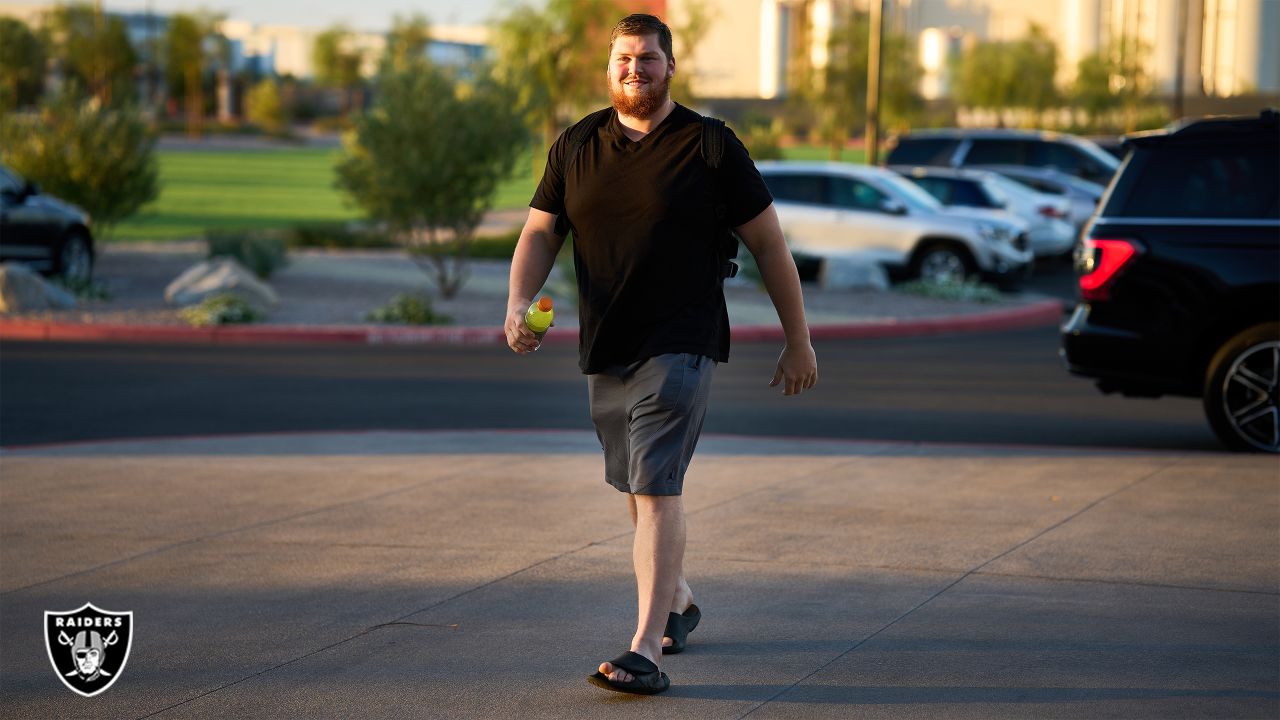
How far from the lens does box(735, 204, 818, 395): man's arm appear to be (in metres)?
4.98

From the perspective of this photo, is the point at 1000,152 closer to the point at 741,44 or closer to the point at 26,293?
the point at 26,293

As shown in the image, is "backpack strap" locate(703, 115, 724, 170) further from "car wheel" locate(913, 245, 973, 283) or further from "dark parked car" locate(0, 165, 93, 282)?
"car wheel" locate(913, 245, 973, 283)

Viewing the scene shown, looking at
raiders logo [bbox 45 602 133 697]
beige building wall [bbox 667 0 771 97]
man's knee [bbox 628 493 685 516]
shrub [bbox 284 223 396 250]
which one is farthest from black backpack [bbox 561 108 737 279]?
beige building wall [bbox 667 0 771 97]

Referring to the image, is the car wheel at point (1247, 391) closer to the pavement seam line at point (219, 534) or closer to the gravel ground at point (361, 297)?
the pavement seam line at point (219, 534)

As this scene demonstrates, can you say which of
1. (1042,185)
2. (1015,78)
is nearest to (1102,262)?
(1042,185)

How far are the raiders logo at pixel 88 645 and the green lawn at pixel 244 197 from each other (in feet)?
39.6

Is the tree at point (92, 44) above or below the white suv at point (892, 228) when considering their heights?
above

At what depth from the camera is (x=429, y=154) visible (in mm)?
18484

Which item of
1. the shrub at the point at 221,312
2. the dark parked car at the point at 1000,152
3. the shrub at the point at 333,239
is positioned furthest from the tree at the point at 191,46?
the shrub at the point at 221,312

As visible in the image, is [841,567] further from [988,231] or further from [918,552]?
[988,231]

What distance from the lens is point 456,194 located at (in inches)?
738

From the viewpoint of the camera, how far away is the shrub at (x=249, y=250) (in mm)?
20672

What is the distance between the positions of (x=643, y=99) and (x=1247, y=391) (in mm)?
5547

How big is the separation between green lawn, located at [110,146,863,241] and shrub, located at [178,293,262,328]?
179 centimetres
